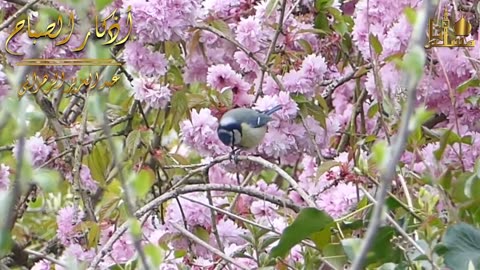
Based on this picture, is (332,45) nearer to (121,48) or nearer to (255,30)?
(255,30)

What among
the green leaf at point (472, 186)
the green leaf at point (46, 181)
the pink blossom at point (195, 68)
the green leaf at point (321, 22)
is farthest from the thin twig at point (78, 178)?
the green leaf at point (46, 181)

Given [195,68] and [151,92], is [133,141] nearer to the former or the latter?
[151,92]

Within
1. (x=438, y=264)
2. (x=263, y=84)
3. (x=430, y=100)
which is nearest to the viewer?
(x=438, y=264)

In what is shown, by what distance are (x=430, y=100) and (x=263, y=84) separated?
0.97 feet

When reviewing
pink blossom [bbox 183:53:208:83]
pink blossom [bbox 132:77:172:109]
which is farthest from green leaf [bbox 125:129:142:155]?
pink blossom [bbox 183:53:208:83]

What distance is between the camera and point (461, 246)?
81 cm

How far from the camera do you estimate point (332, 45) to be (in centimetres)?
161

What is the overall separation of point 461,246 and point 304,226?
0.56ft

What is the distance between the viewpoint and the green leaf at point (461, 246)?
797mm

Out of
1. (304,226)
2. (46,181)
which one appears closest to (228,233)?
(304,226)

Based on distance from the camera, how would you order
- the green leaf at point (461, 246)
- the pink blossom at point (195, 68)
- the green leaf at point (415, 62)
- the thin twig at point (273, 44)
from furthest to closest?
1. the pink blossom at point (195, 68)
2. the thin twig at point (273, 44)
3. the green leaf at point (461, 246)
4. the green leaf at point (415, 62)

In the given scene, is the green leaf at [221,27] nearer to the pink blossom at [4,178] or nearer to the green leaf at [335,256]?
the pink blossom at [4,178]

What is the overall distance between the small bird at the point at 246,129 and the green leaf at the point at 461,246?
0.60 m

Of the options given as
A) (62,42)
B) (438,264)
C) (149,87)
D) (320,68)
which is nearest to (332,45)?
(320,68)
